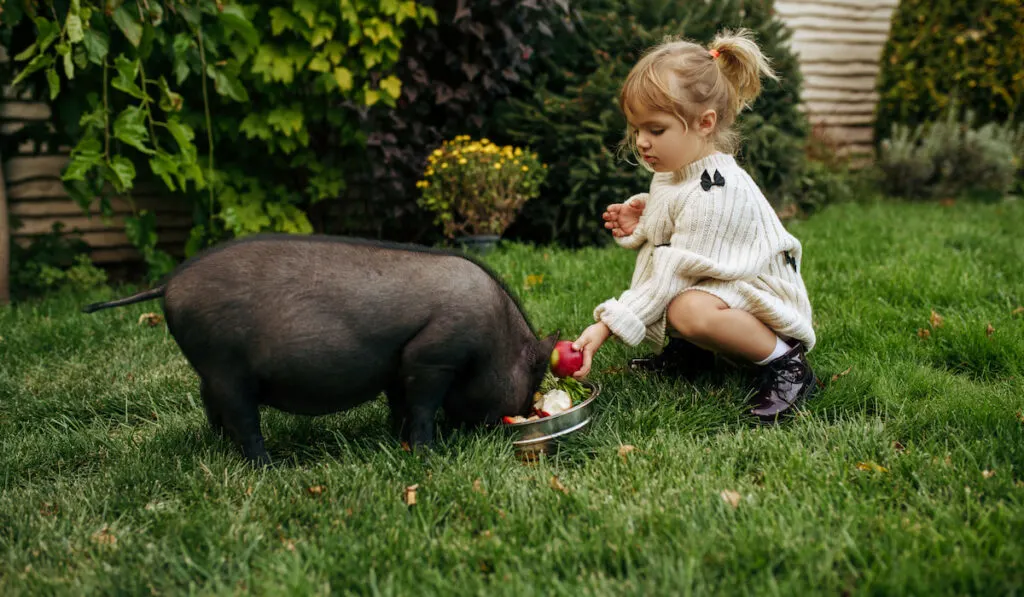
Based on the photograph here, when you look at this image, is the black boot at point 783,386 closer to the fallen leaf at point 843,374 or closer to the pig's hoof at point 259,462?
the fallen leaf at point 843,374

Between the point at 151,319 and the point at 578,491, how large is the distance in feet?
9.96

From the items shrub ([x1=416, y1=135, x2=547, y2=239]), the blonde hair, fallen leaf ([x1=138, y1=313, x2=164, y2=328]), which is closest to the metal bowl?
the blonde hair

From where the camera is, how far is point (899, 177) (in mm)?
8672

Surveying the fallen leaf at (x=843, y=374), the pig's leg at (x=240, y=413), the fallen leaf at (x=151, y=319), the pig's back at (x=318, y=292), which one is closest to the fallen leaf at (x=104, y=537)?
the pig's leg at (x=240, y=413)

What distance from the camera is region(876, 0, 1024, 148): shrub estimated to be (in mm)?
8555

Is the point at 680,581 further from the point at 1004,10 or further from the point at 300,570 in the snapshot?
the point at 1004,10

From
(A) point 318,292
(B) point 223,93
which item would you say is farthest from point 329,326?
(B) point 223,93

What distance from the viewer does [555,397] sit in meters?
2.72

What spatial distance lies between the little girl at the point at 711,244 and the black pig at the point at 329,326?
502 mm

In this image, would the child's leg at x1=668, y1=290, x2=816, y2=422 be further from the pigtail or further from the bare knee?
the pigtail

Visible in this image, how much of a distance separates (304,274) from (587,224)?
367cm

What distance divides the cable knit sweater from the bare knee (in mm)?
30

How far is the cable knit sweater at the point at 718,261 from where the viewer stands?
2.74 m

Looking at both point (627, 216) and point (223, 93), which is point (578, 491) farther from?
point (223, 93)
